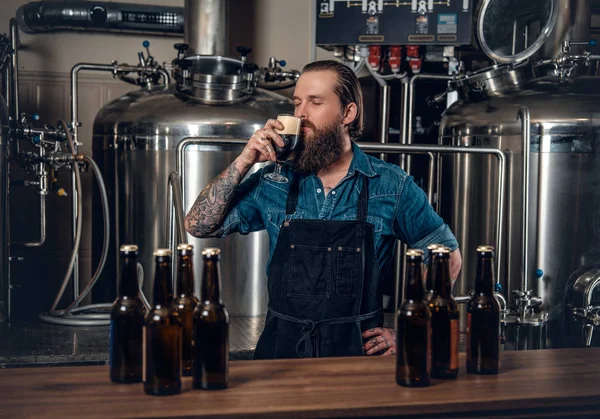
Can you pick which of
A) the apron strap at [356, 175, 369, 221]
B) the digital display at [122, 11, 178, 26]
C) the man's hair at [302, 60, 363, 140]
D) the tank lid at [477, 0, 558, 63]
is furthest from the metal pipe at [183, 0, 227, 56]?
the apron strap at [356, 175, 369, 221]

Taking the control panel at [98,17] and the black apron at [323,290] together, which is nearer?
the black apron at [323,290]

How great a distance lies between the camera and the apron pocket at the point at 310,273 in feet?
6.73

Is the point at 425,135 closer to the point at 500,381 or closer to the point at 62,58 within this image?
the point at 62,58

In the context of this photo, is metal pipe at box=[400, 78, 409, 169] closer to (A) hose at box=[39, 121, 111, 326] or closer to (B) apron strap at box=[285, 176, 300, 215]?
(A) hose at box=[39, 121, 111, 326]

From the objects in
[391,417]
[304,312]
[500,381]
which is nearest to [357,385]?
[391,417]

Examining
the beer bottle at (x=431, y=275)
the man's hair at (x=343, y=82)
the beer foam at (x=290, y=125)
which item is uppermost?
the man's hair at (x=343, y=82)

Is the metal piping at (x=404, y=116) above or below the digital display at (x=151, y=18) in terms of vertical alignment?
below

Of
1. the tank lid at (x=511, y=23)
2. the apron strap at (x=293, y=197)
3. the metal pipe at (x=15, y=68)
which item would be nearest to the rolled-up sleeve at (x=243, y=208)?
the apron strap at (x=293, y=197)

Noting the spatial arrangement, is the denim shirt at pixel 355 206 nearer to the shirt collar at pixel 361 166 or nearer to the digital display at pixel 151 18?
the shirt collar at pixel 361 166

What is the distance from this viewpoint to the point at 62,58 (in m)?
4.84

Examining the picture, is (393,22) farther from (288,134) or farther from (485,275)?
(485,275)

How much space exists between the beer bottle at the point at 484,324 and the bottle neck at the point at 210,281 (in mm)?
531

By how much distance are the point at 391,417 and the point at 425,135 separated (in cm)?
387

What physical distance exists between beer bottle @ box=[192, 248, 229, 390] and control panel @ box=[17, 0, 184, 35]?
12.1ft
